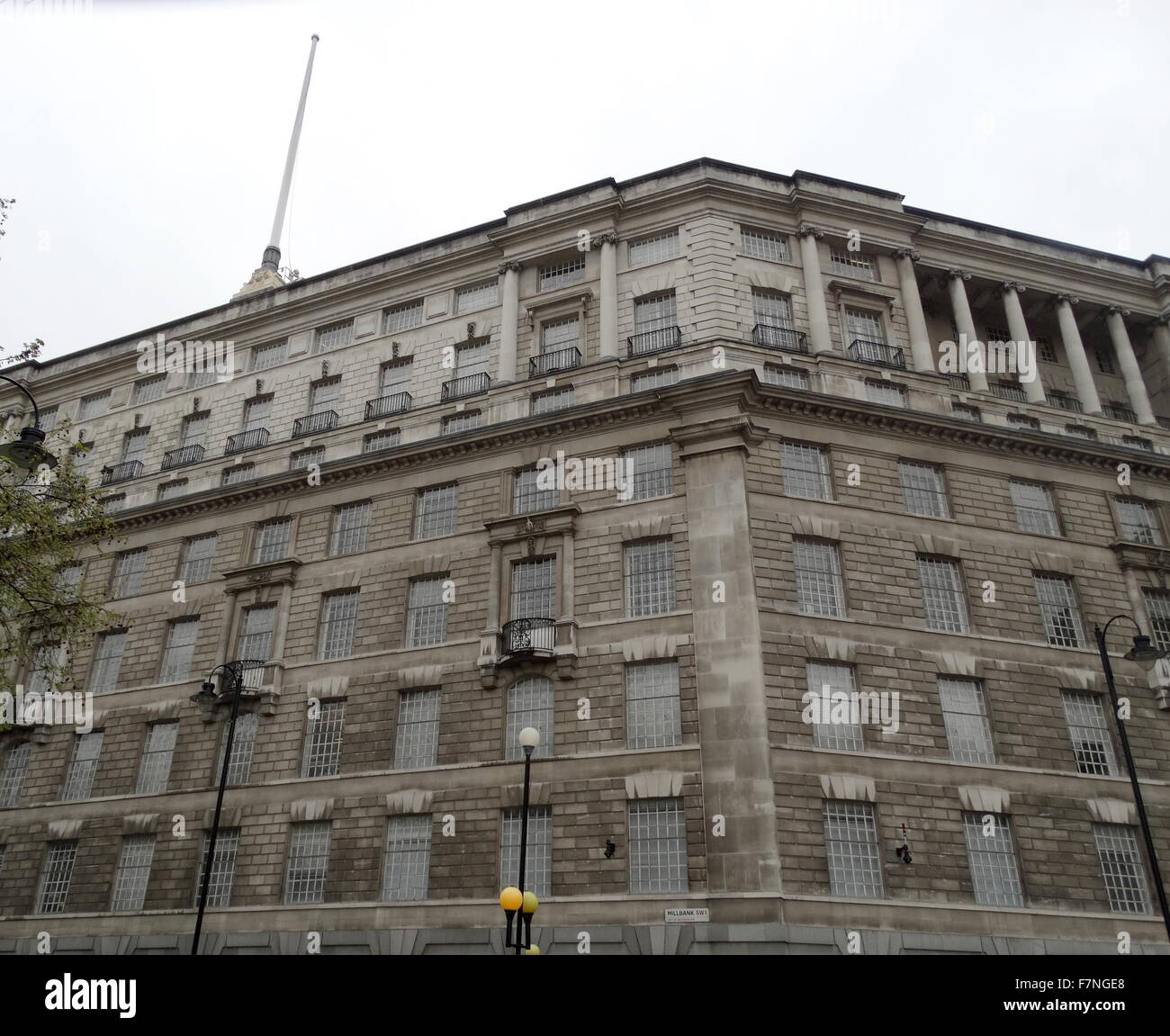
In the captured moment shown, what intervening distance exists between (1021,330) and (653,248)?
16138mm

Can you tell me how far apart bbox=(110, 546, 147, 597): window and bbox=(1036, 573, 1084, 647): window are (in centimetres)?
3633

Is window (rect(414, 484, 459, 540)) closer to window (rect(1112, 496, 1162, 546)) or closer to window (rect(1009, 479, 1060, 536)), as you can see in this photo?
window (rect(1009, 479, 1060, 536))

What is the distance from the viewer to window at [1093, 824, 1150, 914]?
27.3m

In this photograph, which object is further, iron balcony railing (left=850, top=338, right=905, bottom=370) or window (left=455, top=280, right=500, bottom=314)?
window (left=455, top=280, right=500, bottom=314)

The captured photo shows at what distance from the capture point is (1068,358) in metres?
40.0

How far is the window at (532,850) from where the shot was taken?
2738cm

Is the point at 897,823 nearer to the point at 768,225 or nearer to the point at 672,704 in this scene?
the point at 672,704

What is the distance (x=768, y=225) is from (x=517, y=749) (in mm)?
23128

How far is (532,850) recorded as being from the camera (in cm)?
2788

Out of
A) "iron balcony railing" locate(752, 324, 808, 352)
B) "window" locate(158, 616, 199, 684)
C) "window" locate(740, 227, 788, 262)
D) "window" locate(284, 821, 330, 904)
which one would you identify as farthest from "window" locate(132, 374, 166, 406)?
"iron balcony railing" locate(752, 324, 808, 352)

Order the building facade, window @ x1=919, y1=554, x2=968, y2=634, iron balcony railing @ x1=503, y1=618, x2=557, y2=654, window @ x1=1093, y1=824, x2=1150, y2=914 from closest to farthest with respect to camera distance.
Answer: the building facade → window @ x1=1093, y1=824, x2=1150, y2=914 → iron balcony railing @ x1=503, y1=618, x2=557, y2=654 → window @ x1=919, y1=554, x2=968, y2=634

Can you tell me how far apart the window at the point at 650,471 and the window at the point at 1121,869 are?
56.4 feet

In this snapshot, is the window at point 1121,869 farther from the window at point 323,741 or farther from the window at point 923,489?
the window at point 323,741
